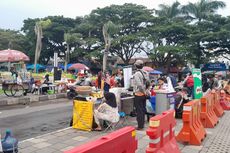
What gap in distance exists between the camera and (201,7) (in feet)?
138

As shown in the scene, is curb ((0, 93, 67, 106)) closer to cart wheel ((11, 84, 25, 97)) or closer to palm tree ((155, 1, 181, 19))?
cart wheel ((11, 84, 25, 97))

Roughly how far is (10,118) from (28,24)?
43002mm

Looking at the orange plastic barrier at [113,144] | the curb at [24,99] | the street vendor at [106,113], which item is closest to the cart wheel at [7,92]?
the curb at [24,99]

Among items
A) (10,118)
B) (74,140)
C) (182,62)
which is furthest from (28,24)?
(74,140)

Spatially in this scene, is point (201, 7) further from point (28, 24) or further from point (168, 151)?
point (168, 151)

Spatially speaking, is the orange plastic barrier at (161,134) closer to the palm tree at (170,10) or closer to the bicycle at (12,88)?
the bicycle at (12,88)

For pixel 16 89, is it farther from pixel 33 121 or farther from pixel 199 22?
pixel 199 22

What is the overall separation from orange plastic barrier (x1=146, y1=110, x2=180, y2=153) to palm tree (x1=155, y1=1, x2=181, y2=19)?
40.7 meters

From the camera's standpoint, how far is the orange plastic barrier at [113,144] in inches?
108

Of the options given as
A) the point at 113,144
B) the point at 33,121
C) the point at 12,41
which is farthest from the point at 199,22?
the point at 113,144

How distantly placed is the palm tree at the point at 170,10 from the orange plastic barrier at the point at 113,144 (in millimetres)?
42235

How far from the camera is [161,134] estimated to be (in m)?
4.63

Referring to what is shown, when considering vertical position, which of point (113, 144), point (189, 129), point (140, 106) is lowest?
point (189, 129)

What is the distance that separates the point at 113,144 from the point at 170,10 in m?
43.2
